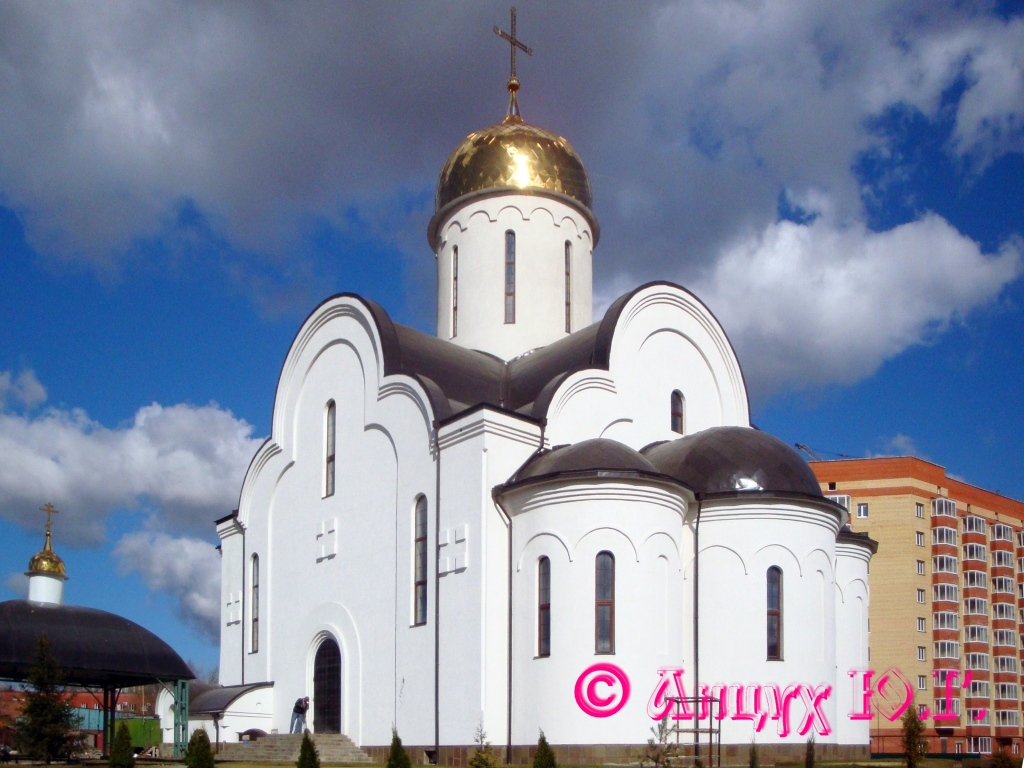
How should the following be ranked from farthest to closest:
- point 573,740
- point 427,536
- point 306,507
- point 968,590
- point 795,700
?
1. point 968,590
2. point 306,507
3. point 427,536
4. point 795,700
5. point 573,740

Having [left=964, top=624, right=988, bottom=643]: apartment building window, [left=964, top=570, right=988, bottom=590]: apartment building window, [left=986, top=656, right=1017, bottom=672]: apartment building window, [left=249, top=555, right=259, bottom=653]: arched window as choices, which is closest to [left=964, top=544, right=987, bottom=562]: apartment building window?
[left=964, top=570, right=988, bottom=590]: apartment building window

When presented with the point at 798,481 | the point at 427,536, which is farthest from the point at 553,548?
the point at 798,481

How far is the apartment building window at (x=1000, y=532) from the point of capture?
51.3 meters

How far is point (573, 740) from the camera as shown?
16.0 meters

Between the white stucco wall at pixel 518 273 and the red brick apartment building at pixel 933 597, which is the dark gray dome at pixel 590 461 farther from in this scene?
the red brick apartment building at pixel 933 597

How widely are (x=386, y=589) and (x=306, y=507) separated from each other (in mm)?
3355

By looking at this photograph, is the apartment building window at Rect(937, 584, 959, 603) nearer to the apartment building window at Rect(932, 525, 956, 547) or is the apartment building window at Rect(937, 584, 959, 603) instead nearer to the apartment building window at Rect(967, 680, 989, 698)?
the apartment building window at Rect(932, 525, 956, 547)

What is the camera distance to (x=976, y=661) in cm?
4878

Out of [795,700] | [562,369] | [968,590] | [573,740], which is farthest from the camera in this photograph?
[968,590]

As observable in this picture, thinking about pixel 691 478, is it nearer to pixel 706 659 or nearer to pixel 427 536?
pixel 706 659

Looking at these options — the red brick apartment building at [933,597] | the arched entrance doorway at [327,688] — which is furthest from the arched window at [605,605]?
the red brick apartment building at [933,597]

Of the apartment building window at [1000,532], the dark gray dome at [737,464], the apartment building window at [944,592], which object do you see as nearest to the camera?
the dark gray dome at [737,464]

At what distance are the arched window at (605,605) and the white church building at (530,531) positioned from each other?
29 mm

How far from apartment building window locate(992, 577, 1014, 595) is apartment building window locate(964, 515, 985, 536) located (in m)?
2.68
